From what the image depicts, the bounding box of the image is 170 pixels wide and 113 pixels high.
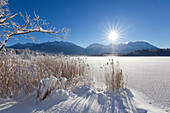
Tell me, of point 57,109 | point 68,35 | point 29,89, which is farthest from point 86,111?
point 68,35

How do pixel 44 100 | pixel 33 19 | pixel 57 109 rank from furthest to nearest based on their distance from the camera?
pixel 33 19 → pixel 44 100 → pixel 57 109

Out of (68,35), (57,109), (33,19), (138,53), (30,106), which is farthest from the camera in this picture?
(138,53)

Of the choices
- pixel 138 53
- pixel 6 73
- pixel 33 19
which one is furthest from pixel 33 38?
pixel 138 53

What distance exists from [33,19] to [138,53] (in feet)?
128

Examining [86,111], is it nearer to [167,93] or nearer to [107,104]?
[107,104]

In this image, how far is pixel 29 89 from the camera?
6.99 feet

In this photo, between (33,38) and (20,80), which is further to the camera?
(20,80)

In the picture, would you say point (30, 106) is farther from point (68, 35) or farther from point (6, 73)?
point (68, 35)

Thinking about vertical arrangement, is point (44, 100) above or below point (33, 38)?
below

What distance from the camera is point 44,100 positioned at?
1.71 m

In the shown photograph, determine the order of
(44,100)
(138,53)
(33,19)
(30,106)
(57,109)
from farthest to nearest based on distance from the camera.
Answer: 1. (138,53)
2. (33,19)
3. (44,100)
4. (30,106)
5. (57,109)

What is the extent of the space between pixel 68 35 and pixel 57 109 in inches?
57.2

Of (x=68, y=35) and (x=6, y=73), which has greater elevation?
(x=68, y=35)

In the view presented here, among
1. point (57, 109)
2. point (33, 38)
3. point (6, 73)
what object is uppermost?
point (33, 38)
